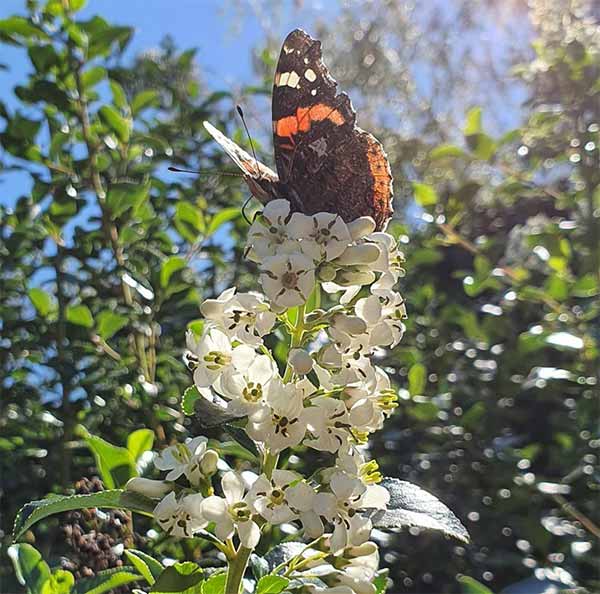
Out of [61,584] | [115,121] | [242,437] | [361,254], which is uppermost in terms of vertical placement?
[115,121]

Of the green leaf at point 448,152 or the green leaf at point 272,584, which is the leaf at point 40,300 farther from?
the green leaf at point 272,584

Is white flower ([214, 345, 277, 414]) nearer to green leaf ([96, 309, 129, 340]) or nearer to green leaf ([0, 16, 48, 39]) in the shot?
green leaf ([96, 309, 129, 340])

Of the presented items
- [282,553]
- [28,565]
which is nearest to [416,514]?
[282,553]

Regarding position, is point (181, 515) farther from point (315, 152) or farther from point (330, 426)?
point (315, 152)

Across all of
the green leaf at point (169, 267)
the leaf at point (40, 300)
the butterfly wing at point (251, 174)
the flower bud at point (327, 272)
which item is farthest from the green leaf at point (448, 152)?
the flower bud at point (327, 272)

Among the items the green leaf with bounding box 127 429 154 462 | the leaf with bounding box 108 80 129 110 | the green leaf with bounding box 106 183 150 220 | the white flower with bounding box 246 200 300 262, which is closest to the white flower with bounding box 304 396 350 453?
the white flower with bounding box 246 200 300 262

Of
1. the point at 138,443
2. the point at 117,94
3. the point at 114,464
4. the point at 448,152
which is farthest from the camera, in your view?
the point at 448,152
